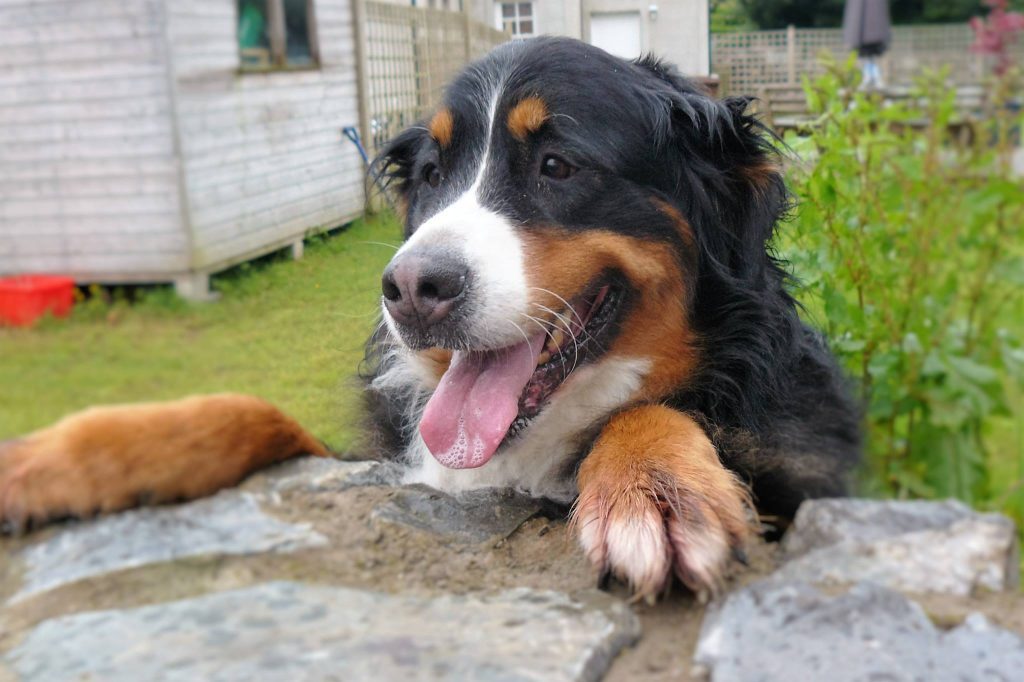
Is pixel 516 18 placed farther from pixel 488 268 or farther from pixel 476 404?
pixel 476 404

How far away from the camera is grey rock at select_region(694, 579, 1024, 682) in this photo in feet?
4.36

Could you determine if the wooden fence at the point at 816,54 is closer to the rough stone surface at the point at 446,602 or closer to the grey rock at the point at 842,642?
the rough stone surface at the point at 446,602

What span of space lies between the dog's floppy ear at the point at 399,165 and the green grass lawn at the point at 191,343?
74 cm

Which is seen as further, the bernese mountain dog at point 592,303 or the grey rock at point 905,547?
the bernese mountain dog at point 592,303

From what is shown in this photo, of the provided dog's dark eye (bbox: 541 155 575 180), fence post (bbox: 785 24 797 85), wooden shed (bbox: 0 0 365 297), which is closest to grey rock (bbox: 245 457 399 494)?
wooden shed (bbox: 0 0 365 297)

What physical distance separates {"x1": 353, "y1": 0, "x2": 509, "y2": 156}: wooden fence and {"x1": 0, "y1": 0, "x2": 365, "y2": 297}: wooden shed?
43 cm

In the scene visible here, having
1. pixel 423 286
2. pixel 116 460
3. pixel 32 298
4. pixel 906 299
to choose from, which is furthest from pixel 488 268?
pixel 906 299

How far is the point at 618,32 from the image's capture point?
2369 mm

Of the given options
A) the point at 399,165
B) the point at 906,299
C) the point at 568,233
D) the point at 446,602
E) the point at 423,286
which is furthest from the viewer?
the point at 906,299

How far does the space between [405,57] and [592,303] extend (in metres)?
0.78

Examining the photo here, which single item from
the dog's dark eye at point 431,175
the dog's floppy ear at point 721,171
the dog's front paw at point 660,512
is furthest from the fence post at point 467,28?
the dog's front paw at point 660,512

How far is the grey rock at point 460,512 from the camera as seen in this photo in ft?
6.21

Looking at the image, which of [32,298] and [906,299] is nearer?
[32,298]

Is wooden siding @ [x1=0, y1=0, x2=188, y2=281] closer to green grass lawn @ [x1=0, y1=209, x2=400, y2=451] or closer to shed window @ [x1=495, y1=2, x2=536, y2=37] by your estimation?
green grass lawn @ [x1=0, y1=209, x2=400, y2=451]
